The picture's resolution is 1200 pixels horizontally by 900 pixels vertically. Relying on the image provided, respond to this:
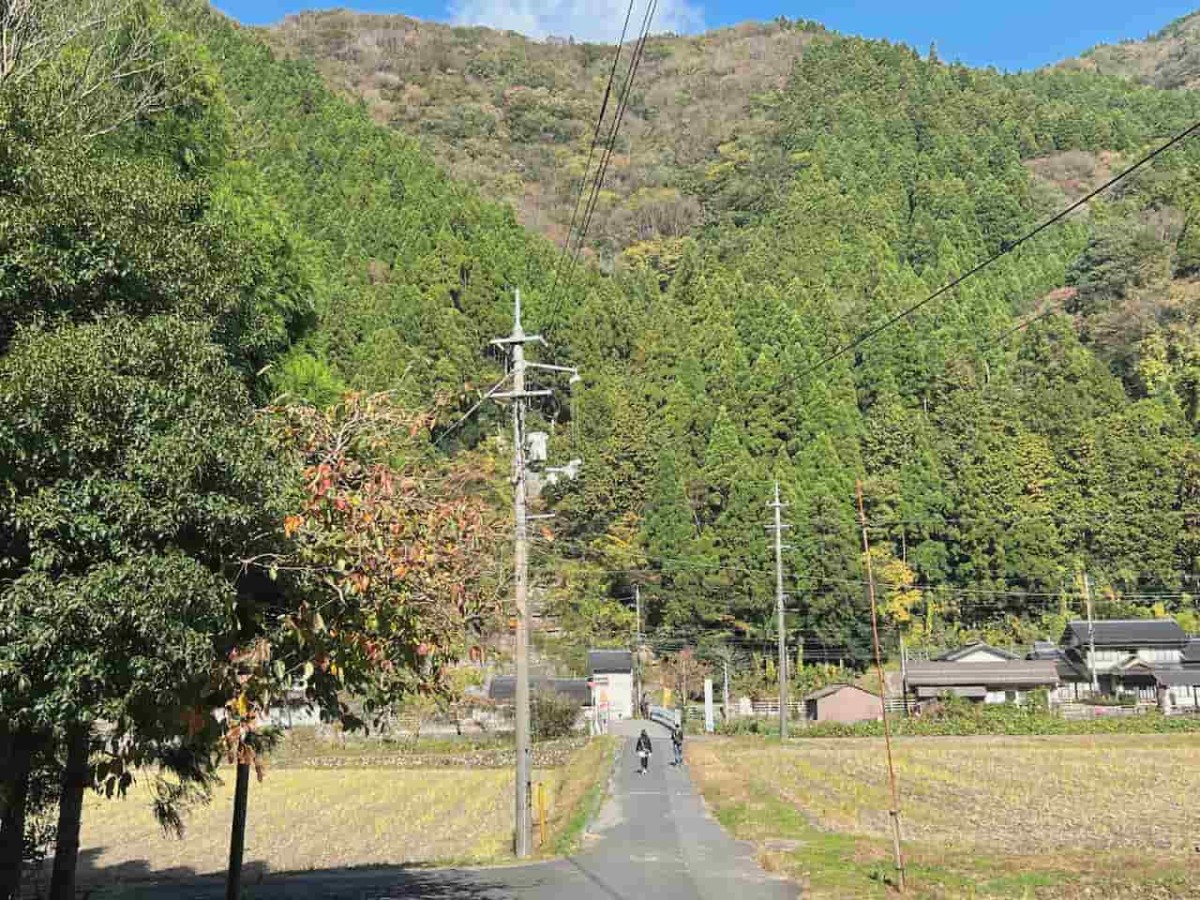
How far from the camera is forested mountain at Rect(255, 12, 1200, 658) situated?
61.5 meters

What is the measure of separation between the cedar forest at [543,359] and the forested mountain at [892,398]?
320 mm

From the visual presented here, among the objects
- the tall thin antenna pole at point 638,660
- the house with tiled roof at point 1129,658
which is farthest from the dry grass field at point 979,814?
the house with tiled roof at point 1129,658

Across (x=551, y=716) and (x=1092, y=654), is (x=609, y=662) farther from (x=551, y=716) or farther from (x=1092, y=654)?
(x=1092, y=654)

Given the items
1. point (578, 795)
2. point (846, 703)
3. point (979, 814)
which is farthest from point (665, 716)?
point (979, 814)

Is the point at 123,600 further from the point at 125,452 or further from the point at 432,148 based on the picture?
the point at 432,148

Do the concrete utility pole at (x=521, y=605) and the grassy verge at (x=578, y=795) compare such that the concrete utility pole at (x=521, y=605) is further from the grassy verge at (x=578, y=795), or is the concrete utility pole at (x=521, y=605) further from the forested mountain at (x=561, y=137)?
Answer: the forested mountain at (x=561, y=137)

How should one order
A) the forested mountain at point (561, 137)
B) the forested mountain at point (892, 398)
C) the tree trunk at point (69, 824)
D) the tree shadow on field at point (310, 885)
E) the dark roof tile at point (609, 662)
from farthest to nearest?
the forested mountain at point (561, 137) → the forested mountain at point (892, 398) → the dark roof tile at point (609, 662) → the tree shadow on field at point (310, 885) → the tree trunk at point (69, 824)

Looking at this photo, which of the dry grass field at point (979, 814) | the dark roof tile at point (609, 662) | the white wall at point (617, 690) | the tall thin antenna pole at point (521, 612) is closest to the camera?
the dry grass field at point (979, 814)

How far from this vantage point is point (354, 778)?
37.0 metres

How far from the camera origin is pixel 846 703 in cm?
5241

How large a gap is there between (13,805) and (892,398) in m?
68.8

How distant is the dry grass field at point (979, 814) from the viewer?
41.2ft

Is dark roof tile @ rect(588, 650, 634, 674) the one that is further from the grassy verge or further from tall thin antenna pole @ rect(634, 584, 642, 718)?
the grassy verge

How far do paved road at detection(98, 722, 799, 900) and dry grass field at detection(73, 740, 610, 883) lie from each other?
1290 millimetres
